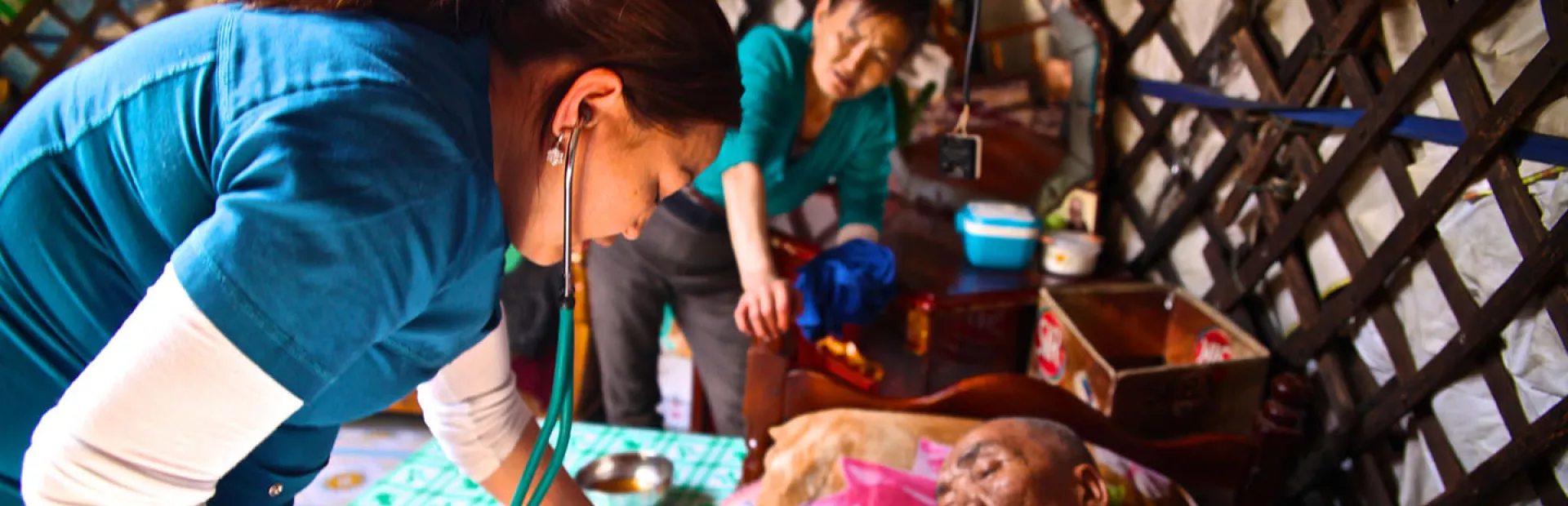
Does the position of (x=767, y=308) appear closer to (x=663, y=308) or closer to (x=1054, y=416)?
(x=1054, y=416)

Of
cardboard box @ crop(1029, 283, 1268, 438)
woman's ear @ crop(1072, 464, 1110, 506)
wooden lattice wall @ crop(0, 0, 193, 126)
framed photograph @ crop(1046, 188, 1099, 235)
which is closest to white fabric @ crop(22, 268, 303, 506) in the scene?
woman's ear @ crop(1072, 464, 1110, 506)

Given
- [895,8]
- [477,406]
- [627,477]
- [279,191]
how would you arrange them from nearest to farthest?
[279,191]
[477,406]
[627,477]
[895,8]

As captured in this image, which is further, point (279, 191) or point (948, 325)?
point (948, 325)

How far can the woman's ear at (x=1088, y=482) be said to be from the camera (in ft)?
3.18

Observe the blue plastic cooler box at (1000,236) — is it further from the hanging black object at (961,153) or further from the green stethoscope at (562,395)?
the green stethoscope at (562,395)

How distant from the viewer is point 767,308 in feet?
3.61

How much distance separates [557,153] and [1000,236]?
1391 millimetres

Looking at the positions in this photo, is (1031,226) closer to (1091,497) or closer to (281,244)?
(1091,497)

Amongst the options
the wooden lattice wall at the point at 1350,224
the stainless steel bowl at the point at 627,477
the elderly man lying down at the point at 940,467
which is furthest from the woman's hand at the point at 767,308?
the wooden lattice wall at the point at 1350,224

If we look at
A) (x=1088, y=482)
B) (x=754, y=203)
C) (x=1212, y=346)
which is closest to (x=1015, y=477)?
(x=1088, y=482)

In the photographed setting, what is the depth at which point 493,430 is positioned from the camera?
81 centimetres

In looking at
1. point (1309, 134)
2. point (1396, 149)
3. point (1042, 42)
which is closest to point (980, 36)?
point (1042, 42)

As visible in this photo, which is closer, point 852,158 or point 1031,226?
point 852,158

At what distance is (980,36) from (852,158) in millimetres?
600
